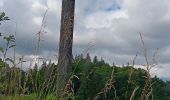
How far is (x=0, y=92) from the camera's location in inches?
167

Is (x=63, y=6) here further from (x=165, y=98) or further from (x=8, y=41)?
(x=165, y=98)

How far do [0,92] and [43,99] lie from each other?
508 mm

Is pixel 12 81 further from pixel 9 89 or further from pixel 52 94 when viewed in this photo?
pixel 52 94

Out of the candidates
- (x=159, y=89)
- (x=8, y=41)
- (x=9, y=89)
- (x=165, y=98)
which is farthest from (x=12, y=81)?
(x=165, y=98)

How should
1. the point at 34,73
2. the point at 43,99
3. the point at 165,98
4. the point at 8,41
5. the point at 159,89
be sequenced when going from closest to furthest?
the point at 8,41
the point at 43,99
the point at 34,73
the point at 159,89
the point at 165,98

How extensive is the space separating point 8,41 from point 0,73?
0.98 ft

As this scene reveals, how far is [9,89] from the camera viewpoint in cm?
427

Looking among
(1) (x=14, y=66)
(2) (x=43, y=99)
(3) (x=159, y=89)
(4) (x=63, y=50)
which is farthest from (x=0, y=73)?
(3) (x=159, y=89)

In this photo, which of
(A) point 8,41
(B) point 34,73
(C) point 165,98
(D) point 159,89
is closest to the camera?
(A) point 8,41

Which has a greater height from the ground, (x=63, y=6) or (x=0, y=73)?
(x=63, y=6)

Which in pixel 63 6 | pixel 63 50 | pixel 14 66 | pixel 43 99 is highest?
pixel 63 6

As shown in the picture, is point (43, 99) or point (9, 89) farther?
point (43, 99)

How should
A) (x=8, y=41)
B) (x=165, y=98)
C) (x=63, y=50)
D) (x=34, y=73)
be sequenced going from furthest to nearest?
(x=165, y=98), (x=63, y=50), (x=34, y=73), (x=8, y=41)

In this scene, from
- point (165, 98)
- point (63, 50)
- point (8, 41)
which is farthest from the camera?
point (165, 98)
